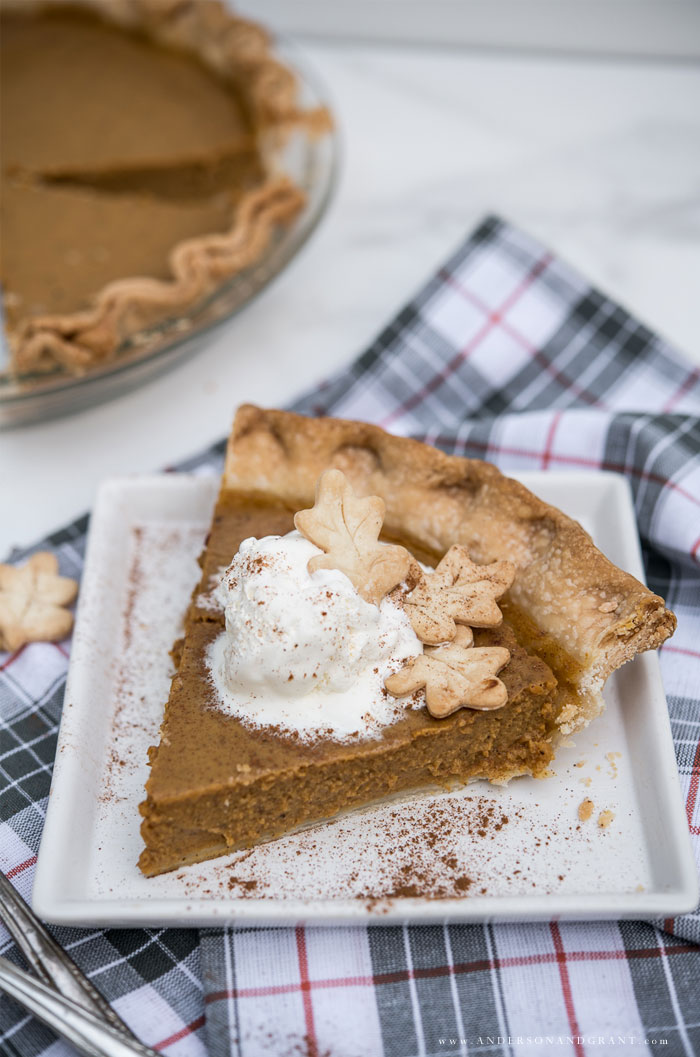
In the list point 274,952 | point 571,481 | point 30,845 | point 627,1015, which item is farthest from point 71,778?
point 571,481

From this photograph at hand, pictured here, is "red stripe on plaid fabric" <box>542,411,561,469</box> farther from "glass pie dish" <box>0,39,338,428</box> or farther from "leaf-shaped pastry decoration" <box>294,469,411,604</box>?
"glass pie dish" <box>0,39,338,428</box>

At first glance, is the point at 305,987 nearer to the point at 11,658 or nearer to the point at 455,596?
the point at 455,596

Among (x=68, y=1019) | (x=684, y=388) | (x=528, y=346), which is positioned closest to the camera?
(x=68, y=1019)

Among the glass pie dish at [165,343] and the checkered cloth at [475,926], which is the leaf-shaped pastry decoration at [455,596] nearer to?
the checkered cloth at [475,926]

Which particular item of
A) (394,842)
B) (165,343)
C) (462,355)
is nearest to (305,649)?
(394,842)

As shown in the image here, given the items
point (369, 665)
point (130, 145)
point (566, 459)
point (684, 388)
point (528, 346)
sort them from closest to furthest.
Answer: point (369, 665), point (566, 459), point (684, 388), point (528, 346), point (130, 145)

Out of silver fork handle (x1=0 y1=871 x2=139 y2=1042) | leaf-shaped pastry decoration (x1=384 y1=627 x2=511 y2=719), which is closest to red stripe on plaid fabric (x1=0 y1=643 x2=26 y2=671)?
silver fork handle (x1=0 y1=871 x2=139 y2=1042)

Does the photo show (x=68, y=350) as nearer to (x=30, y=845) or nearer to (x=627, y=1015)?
(x=30, y=845)
